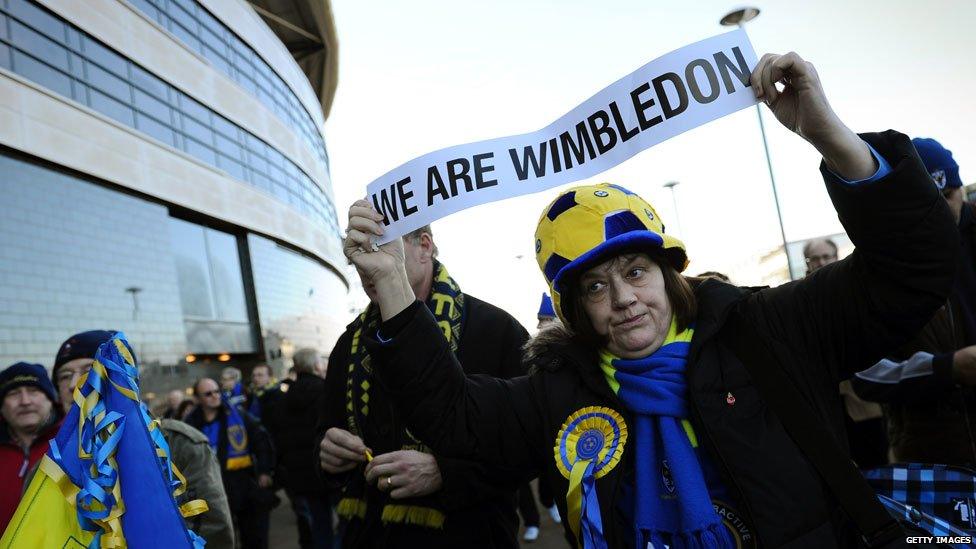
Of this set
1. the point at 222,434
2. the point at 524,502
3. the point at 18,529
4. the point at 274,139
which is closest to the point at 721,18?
the point at 524,502

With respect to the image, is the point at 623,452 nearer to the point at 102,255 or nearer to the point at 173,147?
the point at 102,255

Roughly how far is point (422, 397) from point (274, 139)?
25.2 meters

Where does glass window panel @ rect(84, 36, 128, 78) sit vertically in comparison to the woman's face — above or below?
above

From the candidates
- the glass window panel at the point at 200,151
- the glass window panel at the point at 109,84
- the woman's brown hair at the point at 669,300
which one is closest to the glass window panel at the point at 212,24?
the glass window panel at the point at 200,151

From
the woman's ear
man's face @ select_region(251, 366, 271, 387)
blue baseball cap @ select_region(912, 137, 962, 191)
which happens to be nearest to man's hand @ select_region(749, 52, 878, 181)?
the woman's ear

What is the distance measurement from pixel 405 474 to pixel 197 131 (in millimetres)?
20080

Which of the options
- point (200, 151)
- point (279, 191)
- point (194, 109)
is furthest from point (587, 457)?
point (279, 191)

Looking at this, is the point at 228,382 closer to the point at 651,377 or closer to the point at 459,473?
the point at 459,473

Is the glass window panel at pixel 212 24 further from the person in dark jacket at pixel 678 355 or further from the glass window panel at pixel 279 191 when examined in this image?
the person in dark jacket at pixel 678 355

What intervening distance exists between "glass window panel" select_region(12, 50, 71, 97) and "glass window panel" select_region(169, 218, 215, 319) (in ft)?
15.3

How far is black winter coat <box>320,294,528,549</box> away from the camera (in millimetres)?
2205

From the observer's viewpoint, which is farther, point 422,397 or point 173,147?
point 173,147

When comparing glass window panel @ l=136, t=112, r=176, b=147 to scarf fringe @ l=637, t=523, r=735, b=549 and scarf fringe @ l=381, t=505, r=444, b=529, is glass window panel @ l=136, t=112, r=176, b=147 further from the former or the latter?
scarf fringe @ l=637, t=523, r=735, b=549

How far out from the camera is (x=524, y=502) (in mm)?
6672
